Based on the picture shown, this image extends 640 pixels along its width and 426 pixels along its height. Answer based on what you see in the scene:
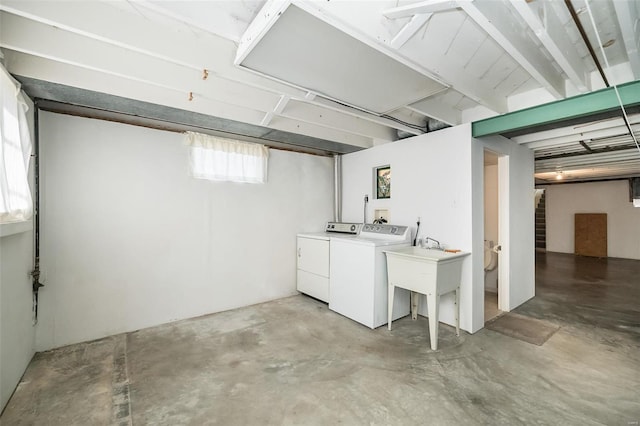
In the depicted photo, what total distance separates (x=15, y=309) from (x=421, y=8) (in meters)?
3.43

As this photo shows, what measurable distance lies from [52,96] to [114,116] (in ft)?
1.87

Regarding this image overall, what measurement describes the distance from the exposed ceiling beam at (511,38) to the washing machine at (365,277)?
1.95m

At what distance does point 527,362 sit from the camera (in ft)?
7.78

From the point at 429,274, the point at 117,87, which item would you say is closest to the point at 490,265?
the point at 429,274

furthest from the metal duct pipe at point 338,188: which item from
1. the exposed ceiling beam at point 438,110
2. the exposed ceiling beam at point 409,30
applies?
the exposed ceiling beam at point 409,30

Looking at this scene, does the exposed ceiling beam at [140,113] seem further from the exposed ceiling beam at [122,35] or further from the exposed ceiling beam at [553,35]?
the exposed ceiling beam at [553,35]

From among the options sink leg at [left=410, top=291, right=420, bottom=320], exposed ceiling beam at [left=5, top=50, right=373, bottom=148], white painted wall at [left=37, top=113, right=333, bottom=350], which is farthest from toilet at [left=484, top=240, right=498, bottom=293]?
exposed ceiling beam at [left=5, top=50, right=373, bottom=148]

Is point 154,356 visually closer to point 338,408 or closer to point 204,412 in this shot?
point 204,412

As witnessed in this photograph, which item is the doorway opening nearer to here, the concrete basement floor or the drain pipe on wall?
the concrete basement floor

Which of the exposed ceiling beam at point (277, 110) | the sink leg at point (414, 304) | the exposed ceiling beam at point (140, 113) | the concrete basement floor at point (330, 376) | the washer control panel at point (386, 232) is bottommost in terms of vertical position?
the concrete basement floor at point (330, 376)

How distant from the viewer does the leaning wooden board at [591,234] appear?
307 inches

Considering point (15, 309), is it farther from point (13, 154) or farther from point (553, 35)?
point (553, 35)

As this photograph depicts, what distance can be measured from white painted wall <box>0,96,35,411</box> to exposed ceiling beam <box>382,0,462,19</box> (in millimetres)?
2904

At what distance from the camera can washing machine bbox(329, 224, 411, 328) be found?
3053 mm
